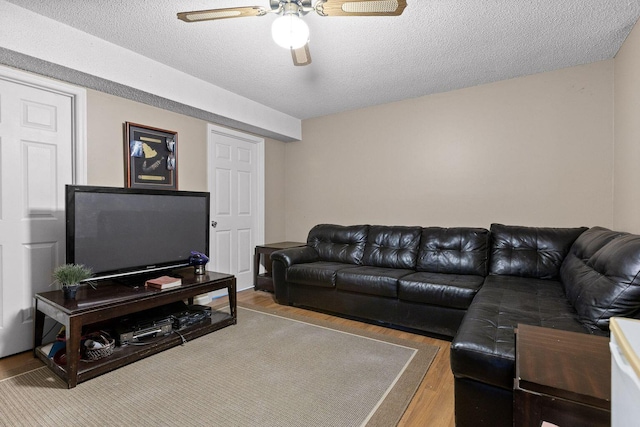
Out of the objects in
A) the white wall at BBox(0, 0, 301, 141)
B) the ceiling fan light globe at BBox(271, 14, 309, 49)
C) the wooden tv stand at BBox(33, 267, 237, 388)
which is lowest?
the wooden tv stand at BBox(33, 267, 237, 388)

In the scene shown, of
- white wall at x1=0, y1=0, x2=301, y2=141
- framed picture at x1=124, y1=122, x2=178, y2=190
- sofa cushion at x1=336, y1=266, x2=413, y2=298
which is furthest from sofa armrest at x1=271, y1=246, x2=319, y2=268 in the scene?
white wall at x1=0, y1=0, x2=301, y2=141

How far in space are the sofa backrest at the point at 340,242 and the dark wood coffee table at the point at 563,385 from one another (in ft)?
8.49

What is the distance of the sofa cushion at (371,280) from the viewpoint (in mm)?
2857

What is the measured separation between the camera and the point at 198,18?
68.6 inches

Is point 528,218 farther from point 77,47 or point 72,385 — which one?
point 77,47

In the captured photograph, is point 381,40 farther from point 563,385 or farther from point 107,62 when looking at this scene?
point 563,385

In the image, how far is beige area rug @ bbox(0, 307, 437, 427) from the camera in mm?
1633

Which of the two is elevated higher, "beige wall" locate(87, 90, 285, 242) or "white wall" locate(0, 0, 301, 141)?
"white wall" locate(0, 0, 301, 141)

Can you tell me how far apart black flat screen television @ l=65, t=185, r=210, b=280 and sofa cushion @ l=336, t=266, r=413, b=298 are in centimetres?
141

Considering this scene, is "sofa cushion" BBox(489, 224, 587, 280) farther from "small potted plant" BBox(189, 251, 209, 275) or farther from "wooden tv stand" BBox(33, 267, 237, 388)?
"small potted plant" BBox(189, 251, 209, 275)

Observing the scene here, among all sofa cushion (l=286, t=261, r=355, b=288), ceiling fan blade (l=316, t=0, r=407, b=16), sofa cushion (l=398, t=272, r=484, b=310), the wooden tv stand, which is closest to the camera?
ceiling fan blade (l=316, t=0, r=407, b=16)

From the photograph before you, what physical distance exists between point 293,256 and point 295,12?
2412mm

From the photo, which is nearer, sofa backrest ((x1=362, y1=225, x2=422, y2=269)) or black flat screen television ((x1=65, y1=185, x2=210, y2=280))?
black flat screen television ((x1=65, y1=185, x2=210, y2=280))

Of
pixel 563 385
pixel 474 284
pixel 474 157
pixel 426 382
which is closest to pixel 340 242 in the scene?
pixel 474 284
